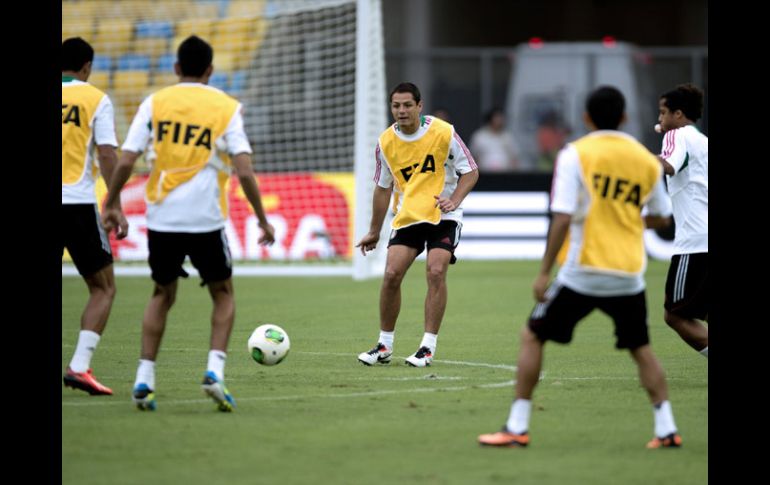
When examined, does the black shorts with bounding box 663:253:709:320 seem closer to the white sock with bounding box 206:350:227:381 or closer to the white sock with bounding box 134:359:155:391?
the white sock with bounding box 206:350:227:381

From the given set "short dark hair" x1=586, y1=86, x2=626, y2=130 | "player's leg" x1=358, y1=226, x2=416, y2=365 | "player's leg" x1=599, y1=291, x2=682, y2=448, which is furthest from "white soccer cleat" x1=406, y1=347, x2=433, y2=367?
"short dark hair" x1=586, y1=86, x2=626, y2=130

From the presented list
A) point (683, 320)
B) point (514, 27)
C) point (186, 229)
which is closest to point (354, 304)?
point (683, 320)

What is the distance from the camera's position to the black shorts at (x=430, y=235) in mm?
10898

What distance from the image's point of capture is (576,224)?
23.4 feet

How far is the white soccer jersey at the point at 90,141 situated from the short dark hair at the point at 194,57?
109 centimetres

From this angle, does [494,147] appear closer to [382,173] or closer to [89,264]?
[382,173]

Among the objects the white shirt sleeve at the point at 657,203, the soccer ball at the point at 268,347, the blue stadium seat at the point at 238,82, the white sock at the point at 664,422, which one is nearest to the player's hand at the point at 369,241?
the soccer ball at the point at 268,347

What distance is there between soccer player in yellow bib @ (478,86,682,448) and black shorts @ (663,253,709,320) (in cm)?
241

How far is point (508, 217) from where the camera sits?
2311cm

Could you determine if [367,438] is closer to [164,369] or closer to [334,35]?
[164,369]

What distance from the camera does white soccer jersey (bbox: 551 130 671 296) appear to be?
6934 millimetres

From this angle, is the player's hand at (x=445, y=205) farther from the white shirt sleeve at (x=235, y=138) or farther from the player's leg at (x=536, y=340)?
the player's leg at (x=536, y=340)

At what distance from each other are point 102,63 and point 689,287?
1455cm
